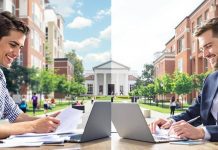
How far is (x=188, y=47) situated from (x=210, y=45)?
1441cm

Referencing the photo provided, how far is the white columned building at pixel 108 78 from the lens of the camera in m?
19.7

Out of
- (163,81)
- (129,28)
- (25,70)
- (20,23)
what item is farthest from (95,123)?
(129,28)

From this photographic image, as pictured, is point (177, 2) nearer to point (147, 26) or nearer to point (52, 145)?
point (147, 26)

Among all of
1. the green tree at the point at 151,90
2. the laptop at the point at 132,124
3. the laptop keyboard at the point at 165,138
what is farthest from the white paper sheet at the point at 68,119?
the green tree at the point at 151,90

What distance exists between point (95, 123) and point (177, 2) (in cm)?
1516

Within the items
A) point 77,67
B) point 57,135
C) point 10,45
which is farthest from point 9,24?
point 77,67

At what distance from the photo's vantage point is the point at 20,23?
60.2 inches

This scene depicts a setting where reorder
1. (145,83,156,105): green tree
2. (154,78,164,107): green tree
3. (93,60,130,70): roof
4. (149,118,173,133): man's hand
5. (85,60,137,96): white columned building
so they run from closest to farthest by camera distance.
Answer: (149,118,173,133): man's hand → (154,78,164,107): green tree → (145,83,156,105): green tree → (85,60,137,96): white columned building → (93,60,130,70): roof

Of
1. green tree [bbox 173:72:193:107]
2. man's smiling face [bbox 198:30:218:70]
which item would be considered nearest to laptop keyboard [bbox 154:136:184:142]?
man's smiling face [bbox 198:30:218:70]

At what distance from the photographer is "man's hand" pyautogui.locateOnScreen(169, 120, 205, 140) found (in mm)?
1141

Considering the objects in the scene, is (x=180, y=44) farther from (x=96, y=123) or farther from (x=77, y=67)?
(x=96, y=123)

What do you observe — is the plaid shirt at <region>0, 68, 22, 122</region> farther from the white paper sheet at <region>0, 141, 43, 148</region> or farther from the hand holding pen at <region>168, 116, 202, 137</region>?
the hand holding pen at <region>168, 116, 202, 137</region>

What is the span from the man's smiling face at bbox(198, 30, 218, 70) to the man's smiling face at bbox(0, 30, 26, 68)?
69cm

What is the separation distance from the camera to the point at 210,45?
4.83 ft
